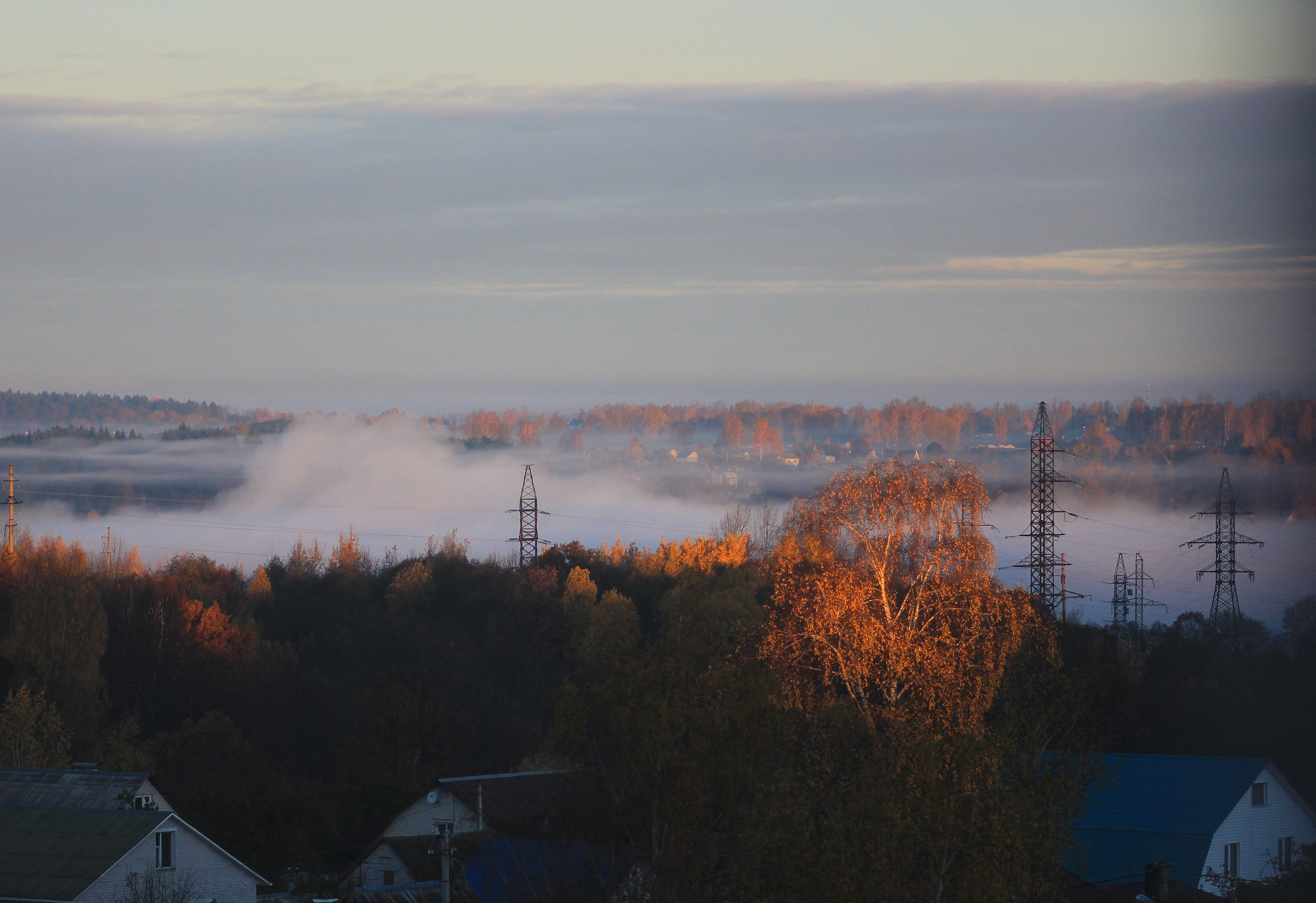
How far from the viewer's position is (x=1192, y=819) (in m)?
32.4

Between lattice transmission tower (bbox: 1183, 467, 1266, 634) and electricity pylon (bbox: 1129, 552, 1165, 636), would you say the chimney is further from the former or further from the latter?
electricity pylon (bbox: 1129, 552, 1165, 636)

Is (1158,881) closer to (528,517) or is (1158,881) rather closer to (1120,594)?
(1120,594)

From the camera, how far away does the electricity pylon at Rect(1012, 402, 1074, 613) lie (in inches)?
1818

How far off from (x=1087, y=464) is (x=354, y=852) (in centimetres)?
4309

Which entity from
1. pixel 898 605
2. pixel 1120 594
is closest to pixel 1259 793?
pixel 898 605

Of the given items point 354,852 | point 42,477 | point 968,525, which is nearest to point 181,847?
point 354,852

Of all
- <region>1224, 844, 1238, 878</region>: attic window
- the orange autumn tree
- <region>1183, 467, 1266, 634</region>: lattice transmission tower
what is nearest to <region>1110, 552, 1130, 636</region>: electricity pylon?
<region>1183, 467, 1266, 634</region>: lattice transmission tower

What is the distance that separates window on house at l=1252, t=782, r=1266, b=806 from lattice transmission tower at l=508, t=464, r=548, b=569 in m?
52.2

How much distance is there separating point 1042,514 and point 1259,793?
47.9 feet

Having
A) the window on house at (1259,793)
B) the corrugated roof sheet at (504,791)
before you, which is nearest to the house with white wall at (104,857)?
the corrugated roof sheet at (504,791)

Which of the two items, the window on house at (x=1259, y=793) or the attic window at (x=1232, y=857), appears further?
the window on house at (x=1259, y=793)

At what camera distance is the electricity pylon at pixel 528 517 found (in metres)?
83.2

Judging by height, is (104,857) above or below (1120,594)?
above

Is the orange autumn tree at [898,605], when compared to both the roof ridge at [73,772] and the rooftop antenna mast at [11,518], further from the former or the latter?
the rooftop antenna mast at [11,518]
